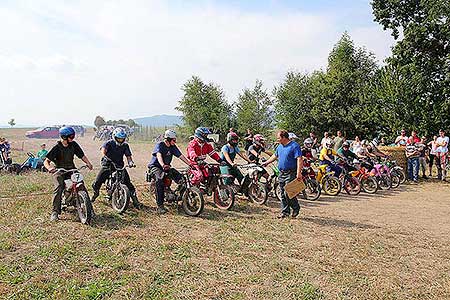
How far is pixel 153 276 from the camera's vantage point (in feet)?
17.4

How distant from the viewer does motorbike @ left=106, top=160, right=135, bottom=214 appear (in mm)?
8250

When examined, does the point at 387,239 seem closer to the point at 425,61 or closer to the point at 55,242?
the point at 55,242

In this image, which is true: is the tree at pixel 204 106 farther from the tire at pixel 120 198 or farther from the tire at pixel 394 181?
the tire at pixel 120 198

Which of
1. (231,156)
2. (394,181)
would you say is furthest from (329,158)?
(231,156)

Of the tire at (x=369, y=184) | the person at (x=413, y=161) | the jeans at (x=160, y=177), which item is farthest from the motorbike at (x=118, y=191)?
the person at (x=413, y=161)

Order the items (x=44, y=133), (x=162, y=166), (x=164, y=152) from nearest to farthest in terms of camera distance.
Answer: (x=162, y=166) < (x=164, y=152) < (x=44, y=133)

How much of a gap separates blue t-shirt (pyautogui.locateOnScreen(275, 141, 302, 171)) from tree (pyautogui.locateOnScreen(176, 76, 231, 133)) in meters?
22.4

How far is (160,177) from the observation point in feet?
28.3

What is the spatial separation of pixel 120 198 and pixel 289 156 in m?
3.40

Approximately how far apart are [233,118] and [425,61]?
1431cm

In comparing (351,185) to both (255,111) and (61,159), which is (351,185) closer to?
(61,159)

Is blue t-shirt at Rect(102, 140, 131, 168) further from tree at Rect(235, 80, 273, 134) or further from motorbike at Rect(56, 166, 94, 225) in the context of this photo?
tree at Rect(235, 80, 273, 134)

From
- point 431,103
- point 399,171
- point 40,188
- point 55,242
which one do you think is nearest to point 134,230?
point 55,242

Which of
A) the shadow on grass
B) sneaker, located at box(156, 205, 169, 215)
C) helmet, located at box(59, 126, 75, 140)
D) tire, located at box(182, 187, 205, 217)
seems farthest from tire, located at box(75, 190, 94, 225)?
the shadow on grass
